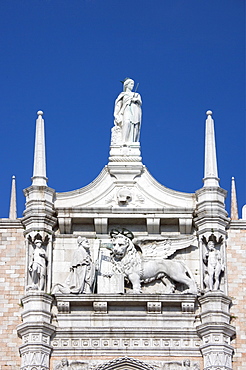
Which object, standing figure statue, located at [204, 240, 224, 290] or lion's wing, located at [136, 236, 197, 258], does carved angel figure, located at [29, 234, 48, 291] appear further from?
standing figure statue, located at [204, 240, 224, 290]

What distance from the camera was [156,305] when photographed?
2175cm

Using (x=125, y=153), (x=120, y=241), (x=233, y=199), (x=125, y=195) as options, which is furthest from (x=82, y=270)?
(x=233, y=199)

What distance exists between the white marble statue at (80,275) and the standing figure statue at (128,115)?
103 inches

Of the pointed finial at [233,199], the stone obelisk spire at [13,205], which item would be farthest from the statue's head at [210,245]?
the stone obelisk spire at [13,205]

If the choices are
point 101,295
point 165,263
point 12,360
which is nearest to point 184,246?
point 165,263

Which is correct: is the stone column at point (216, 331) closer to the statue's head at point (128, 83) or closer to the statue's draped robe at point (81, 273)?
the statue's draped robe at point (81, 273)

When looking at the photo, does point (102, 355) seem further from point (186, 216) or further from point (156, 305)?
point (186, 216)

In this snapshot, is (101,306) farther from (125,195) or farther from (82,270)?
(125,195)

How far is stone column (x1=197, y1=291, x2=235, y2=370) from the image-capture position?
69.7ft

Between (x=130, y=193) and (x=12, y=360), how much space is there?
13.3 feet

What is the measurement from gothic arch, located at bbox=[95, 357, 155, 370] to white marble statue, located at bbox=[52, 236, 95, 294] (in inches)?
57.9

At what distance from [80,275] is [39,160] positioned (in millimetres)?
2545

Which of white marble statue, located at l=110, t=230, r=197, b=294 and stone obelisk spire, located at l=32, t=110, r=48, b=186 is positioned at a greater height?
stone obelisk spire, located at l=32, t=110, r=48, b=186

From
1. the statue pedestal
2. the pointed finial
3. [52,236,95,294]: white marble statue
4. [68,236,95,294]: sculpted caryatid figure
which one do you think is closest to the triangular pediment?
the statue pedestal
